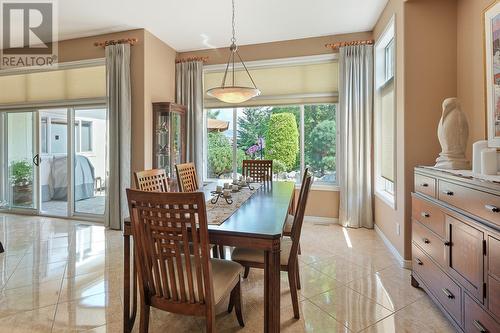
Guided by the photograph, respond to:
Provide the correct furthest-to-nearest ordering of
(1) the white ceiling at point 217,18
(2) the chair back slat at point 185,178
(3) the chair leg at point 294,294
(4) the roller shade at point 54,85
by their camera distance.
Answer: (4) the roller shade at point 54,85
(1) the white ceiling at point 217,18
(2) the chair back slat at point 185,178
(3) the chair leg at point 294,294

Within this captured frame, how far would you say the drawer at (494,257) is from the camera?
54.6 inches

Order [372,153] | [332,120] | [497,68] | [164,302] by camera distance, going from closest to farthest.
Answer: [164,302] → [497,68] → [372,153] → [332,120]

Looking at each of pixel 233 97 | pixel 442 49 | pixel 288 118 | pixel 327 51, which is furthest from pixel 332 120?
pixel 233 97

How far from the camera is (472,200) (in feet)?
5.31

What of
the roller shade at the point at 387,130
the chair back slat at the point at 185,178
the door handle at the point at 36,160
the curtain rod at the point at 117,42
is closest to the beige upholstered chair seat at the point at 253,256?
the chair back slat at the point at 185,178

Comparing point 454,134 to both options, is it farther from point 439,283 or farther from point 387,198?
point 387,198

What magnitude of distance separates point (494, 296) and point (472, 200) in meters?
0.51

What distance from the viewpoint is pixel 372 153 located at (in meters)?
4.17

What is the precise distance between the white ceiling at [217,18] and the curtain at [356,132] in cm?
49

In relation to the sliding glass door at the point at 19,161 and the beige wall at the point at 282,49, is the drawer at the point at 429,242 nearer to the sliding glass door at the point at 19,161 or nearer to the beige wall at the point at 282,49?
the beige wall at the point at 282,49

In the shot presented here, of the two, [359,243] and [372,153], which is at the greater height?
[372,153]

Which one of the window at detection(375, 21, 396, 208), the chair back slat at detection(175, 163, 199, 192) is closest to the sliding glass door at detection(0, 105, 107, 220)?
the chair back slat at detection(175, 163, 199, 192)

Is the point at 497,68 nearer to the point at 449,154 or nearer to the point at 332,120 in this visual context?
A: the point at 449,154

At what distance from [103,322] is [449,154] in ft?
9.53
